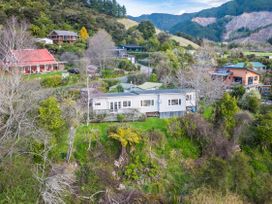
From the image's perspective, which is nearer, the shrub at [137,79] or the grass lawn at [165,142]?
the grass lawn at [165,142]

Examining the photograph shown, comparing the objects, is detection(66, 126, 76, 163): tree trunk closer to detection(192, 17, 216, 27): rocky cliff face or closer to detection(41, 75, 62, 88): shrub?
detection(41, 75, 62, 88): shrub

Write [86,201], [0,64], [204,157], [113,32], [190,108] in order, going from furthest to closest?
[113,32], [0,64], [190,108], [204,157], [86,201]

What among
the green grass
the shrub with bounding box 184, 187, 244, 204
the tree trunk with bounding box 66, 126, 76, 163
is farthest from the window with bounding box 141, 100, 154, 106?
the shrub with bounding box 184, 187, 244, 204

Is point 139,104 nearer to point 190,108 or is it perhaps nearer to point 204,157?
point 190,108

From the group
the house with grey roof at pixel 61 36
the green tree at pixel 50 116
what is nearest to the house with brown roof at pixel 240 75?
the green tree at pixel 50 116

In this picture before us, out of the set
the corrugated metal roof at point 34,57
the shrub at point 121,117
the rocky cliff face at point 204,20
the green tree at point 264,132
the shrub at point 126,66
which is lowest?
the green tree at point 264,132

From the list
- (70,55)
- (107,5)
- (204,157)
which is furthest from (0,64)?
(107,5)

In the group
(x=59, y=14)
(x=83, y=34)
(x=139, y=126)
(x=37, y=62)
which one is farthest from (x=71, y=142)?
(x=59, y=14)

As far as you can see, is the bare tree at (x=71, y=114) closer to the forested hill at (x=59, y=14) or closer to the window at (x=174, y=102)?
the window at (x=174, y=102)
